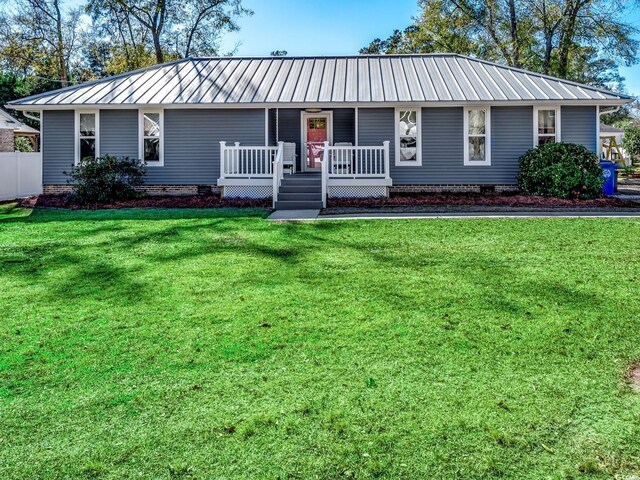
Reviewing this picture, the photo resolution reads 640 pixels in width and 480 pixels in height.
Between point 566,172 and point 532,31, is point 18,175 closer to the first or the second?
point 566,172

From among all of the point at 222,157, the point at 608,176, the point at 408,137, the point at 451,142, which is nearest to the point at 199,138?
the point at 222,157

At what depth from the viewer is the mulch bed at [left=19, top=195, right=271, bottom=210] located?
1319 cm

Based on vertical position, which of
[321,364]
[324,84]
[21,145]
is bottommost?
[321,364]

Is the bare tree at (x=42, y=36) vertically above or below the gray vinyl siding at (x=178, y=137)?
above

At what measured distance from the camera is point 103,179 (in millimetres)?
13898

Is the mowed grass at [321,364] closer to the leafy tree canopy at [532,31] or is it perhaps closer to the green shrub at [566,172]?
the green shrub at [566,172]

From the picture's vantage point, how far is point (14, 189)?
17719 mm

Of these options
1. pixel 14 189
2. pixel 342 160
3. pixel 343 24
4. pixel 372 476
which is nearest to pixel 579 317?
pixel 372 476

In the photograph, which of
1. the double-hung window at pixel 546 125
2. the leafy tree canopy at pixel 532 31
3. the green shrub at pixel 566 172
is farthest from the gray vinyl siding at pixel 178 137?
the leafy tree canopy at pixel 532 31

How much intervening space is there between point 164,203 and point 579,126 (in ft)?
38.5

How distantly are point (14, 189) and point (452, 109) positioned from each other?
14.5m

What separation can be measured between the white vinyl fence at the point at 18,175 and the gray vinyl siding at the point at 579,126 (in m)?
17.0

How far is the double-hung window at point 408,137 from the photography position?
1509 cm

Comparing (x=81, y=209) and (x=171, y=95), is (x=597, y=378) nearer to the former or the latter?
(x=81, y=209)
